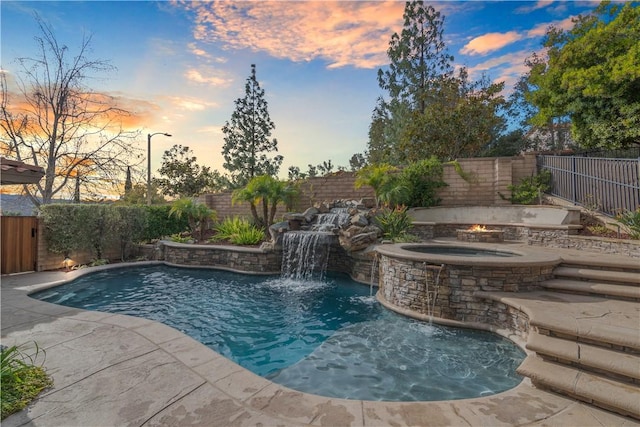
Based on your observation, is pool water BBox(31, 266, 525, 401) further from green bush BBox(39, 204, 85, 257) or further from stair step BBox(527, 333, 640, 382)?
green bush BBox(39, 204, 85, 257)

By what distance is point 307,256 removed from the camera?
8.79m

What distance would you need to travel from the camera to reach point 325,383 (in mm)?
3291

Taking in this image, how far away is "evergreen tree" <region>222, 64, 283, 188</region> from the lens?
21.2 meters

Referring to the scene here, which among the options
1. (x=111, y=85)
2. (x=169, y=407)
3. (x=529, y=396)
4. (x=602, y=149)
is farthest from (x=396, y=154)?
(x=169, y=407)

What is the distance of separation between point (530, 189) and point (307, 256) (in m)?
8.47

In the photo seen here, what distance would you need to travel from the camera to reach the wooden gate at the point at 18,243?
8.18m

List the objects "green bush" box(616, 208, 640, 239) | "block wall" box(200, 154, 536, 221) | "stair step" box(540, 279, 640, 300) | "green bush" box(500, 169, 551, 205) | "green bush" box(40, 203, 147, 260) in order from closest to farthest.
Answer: "stair step" box(540, 279, 640, 300)
"green bush" box(616, 208, 640, 239)
"green bush" box(40, 203, 147, 260)
"green bush" box(500, 169, 551, 205)
"block wall" box(200, 154, 536, 221)

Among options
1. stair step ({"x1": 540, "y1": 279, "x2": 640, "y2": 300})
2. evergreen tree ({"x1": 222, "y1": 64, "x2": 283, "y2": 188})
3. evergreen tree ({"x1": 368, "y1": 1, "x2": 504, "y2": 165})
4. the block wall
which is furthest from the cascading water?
evergreen tree ({"x1": 222, "y1": 64, "x2": 283, "y2": 188})

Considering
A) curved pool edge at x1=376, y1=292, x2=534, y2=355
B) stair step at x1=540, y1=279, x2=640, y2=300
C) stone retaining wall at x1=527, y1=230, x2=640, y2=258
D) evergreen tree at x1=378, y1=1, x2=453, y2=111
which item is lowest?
curved pool edge at x1=376, y1=292, x2=534, y2=355

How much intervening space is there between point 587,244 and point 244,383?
324 inches

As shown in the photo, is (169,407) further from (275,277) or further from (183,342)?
(275,277)

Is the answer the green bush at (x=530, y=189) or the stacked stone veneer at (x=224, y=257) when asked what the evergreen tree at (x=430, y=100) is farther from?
the stacked stone veneer at (x=224, y=257)

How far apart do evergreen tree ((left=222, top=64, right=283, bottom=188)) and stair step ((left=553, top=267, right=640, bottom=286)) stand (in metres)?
19.2

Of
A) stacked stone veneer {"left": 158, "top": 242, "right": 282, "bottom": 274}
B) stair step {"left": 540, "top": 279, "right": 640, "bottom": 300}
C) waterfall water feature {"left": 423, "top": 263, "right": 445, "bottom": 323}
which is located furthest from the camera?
stacked stone veneer {"left": 158, "top": 242, "right": 282, "bottom": 274}
